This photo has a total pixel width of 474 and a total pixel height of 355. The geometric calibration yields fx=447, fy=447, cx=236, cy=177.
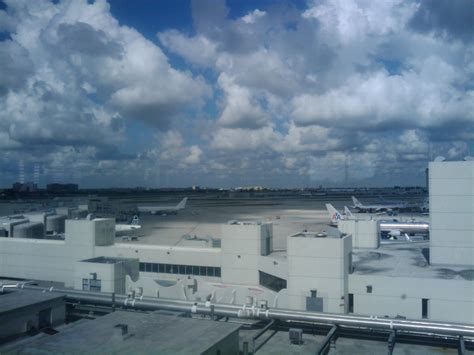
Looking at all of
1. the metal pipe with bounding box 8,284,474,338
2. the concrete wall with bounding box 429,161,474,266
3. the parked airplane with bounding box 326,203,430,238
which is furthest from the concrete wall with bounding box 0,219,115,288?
the parked airplane with bounding box 326,203,430,238

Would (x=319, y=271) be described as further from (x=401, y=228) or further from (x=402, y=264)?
(x=401, y=228)

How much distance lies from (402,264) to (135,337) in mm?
20752

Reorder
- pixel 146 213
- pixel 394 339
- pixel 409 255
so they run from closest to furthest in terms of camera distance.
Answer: pixel 394 339 → pixel 409 255 → pixel 146 213

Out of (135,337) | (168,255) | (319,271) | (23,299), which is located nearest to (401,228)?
(168,255)

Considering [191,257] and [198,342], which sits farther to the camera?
[191,257]

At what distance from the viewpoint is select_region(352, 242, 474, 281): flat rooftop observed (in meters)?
25.0

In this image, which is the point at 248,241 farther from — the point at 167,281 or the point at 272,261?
the point at 167,281

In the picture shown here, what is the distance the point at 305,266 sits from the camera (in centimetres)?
2409

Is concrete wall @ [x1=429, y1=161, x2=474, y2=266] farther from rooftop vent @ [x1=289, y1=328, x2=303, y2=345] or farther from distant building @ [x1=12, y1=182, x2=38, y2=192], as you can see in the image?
distant building @ [x1=12, y1=182, x2=38, y2=192]

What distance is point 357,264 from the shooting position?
28.7m

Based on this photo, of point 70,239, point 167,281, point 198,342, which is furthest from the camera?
point 70,239

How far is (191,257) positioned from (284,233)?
37.5 m

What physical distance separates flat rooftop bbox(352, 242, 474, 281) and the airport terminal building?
0.06 metres

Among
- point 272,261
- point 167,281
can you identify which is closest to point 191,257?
point 167,281
